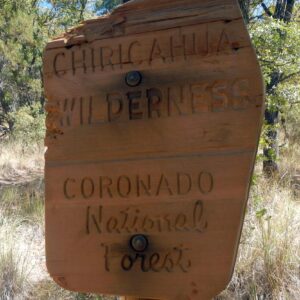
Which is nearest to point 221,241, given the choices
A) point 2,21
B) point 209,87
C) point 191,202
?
point 191,202

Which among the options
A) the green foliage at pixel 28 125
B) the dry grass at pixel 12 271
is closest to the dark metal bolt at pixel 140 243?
the dry grass at pixel 12 271

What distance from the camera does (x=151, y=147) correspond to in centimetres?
142

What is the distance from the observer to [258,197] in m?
3.98

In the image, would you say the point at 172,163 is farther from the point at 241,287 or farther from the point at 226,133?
the point at 241,287

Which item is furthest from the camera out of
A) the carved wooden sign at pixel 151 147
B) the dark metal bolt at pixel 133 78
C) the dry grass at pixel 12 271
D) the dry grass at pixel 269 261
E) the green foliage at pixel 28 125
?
the green foliage at pixel 28 125

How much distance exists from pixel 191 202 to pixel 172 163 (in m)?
0.12

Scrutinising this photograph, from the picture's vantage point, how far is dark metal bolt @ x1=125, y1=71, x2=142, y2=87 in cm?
145

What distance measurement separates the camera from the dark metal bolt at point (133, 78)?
1452 mm

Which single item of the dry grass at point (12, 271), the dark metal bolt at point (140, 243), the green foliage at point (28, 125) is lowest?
the dry grass at point (12, 271)

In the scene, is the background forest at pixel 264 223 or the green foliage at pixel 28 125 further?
the green foliage at pixel 28 125

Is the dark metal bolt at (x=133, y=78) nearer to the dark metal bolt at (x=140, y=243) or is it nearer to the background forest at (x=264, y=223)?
the dark metal bolt at (x=140, y=243)

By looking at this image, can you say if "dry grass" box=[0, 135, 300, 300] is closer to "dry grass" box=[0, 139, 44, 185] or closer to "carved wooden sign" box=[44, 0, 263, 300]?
"carved wooden sign" box=[44, 0, 263, 300]

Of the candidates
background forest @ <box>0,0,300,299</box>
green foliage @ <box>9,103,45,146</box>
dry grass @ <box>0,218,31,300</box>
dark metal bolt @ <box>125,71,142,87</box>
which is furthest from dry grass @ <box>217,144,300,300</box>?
green foliage @ <box>9,103,45,146</box>

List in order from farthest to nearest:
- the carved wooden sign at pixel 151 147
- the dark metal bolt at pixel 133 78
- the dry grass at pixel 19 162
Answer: the dry grass at pixel 19 162
the dark metal bolt at pixel 133 78
the carved wooden sign at pixel 151 147
